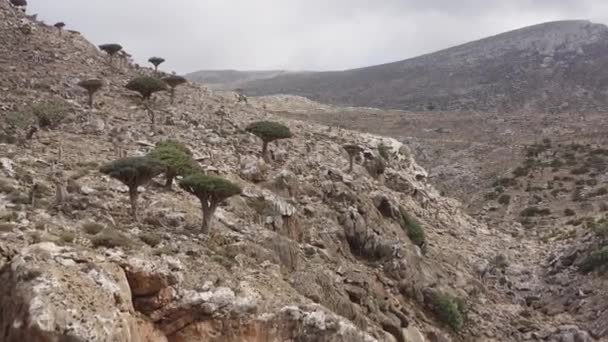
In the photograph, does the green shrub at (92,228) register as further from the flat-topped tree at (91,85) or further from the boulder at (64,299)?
the flat-topped tree at (91,85)

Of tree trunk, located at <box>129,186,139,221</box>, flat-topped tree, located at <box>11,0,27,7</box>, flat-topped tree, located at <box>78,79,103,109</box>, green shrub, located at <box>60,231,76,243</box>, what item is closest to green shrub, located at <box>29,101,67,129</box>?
flat-topped tree, located at <box>78,79,103,109</box>

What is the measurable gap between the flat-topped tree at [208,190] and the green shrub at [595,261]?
20.3 meters

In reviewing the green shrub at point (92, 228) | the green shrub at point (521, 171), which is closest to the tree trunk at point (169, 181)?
the green shrub at point (92, 228)

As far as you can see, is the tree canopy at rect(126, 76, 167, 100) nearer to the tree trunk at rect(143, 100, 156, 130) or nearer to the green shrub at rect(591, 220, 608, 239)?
the tree trunk at rect(143, 100, 156, 130)

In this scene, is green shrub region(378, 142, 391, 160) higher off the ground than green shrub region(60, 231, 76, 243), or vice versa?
green shrub region(60, 231, 76, 243)

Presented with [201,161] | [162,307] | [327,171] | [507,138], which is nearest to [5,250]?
[162,307]

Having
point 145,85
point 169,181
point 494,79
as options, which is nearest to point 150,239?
point 169,181

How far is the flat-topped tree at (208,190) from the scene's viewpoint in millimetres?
20781

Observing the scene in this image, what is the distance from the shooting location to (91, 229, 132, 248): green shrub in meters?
17.0

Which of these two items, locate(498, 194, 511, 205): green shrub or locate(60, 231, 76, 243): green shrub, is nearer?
locate(60, 231, 76, 243): green shrub

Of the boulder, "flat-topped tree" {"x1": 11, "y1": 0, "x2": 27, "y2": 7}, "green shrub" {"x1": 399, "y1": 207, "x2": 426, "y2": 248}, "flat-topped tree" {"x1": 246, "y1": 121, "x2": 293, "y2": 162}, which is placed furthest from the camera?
"flat-topped tree" {"x1": 11, "y1": 0, "x2": 27, "y2": 7}

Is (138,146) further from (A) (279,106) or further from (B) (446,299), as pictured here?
(A) (279,106)

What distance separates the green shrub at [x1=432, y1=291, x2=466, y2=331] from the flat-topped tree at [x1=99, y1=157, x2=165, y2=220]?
1311cm

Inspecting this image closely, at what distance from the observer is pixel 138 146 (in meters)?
28.4
